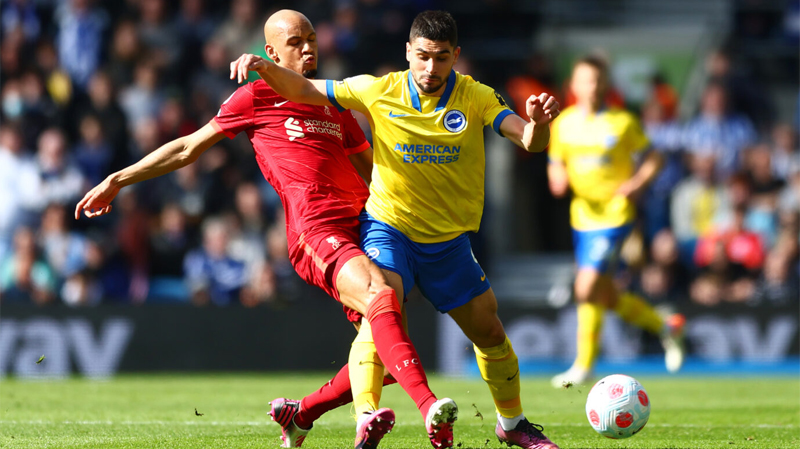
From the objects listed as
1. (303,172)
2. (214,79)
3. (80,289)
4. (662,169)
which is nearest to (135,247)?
(80,289)

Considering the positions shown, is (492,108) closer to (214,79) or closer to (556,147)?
(556,147)

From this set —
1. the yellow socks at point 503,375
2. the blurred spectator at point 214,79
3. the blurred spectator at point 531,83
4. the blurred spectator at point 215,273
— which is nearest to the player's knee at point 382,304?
the yellow socks at point 503,375

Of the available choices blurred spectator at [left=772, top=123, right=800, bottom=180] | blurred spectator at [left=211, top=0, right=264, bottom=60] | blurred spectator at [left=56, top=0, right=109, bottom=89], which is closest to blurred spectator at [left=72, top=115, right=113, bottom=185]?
blurred spectator at [left=56, top=0, right=109, bottom=89]

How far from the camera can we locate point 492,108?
534 cm

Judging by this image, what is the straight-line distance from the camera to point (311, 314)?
12.0 m

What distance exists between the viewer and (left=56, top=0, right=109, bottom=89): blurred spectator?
582 inches

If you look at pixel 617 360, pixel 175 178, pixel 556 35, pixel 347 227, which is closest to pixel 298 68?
pixel 347 227

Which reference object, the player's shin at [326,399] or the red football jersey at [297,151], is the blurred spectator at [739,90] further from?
the player's shin at [326,399]

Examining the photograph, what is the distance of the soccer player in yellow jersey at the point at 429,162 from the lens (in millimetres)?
5242

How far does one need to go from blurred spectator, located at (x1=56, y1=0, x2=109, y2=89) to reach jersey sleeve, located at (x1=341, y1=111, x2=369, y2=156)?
31.4 feet

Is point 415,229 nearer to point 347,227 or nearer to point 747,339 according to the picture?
point 347,227

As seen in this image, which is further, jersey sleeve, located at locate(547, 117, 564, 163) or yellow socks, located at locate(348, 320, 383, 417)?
jersey sleeve, located at locate(547, 117, 564, 163)

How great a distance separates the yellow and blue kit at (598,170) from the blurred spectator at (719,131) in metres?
4.43

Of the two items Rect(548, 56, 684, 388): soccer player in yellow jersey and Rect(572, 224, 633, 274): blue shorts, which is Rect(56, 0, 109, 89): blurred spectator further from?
Rect(572, 224, 633, 274): blue shorts
